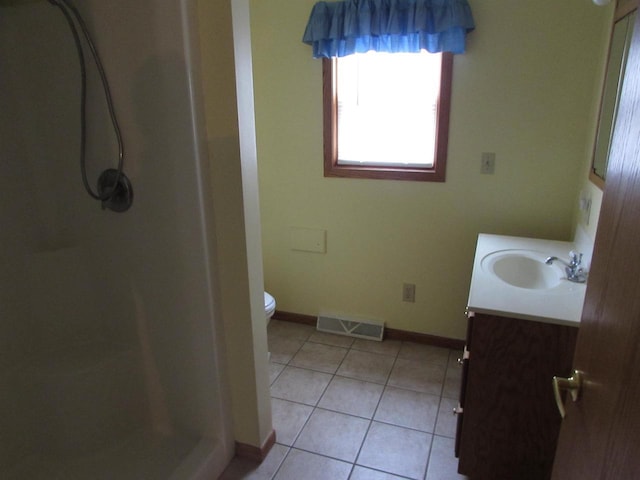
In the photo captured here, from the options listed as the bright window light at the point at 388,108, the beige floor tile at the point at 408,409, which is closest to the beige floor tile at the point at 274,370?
the beige floor tile at the point at 408,409

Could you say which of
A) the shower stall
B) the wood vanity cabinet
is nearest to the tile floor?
the wood vanity cabinet

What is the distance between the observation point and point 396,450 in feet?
6.22

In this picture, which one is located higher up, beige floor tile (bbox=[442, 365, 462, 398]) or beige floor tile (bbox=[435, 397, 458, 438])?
beige floor tile (bbox=[442, 365, 462, 398])

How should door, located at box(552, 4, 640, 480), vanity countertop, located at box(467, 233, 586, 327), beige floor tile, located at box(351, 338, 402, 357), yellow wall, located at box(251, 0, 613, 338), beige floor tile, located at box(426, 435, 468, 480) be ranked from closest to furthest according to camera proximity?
1. door, located at box(552, 4, 640, 480)
2. vanity countertop, located at box(467, 233, 586, 327)
3. beige floor tile, located at box(426, 435, 468, 480)
4. yellow wall, located at box(251, 0, 613, 338)
5. beige floor tile, located at box(351, 338, 402, 357)

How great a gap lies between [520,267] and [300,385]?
1.24 m

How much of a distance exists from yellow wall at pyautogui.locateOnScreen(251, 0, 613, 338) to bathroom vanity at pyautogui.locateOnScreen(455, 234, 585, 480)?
764 millimetres

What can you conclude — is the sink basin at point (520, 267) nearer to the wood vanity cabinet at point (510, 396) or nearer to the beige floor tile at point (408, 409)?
the wood vanity cabinet at point (510, 396)

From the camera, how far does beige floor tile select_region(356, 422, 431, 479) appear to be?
1.80 metres

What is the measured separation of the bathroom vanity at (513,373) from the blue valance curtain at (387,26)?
1.21m

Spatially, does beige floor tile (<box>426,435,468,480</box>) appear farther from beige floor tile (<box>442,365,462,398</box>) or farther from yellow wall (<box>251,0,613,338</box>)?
yellow wall (<box>251,0,613,338</box>)

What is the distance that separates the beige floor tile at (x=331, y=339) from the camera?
9.01ft

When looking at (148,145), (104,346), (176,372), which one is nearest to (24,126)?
(148,145)

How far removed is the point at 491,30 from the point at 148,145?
1705mm

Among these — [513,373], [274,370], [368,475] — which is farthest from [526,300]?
[274,370]
